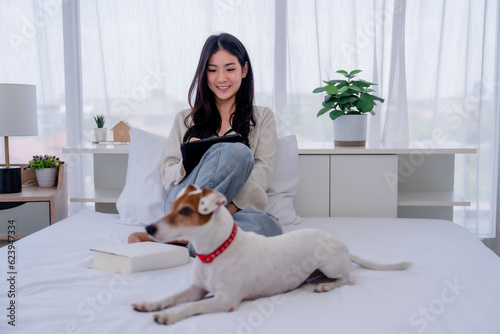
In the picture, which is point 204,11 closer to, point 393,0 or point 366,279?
point 393,0

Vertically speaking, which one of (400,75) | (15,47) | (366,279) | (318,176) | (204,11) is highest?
(204,11)

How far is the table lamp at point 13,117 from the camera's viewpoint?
98.7 inches

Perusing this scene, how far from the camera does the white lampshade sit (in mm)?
2520

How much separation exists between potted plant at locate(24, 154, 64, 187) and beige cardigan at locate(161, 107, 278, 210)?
0.89 metres

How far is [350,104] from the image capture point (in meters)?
2.45

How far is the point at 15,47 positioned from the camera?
3.22 m

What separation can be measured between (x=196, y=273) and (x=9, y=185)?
173 cm

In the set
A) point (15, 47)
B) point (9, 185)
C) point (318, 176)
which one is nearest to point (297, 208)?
point (318, 176)

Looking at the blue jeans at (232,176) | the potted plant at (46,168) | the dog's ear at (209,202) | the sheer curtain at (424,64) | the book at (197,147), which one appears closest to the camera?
the dog's ear at (209,202)

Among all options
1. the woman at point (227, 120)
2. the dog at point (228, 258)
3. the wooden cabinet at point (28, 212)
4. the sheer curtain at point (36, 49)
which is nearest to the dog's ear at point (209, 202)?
the dog at point (228, 258)

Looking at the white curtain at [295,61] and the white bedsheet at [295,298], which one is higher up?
the white curtain at [295,61]

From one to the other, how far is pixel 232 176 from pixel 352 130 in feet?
3.15

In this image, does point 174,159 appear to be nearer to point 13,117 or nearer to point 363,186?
point 363,186

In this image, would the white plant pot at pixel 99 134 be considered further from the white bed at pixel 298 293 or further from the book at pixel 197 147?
the book at pixel 197 147
